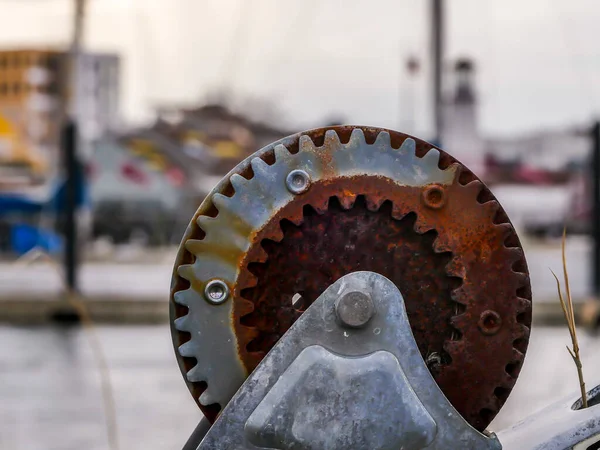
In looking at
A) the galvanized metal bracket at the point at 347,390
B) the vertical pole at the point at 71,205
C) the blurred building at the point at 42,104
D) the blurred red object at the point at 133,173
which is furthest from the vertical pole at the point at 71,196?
the blurred building at the point at 42,104

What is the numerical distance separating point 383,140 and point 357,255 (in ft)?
0.57

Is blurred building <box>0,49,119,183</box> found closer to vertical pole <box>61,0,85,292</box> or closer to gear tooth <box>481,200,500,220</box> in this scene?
vertical pole <box>61,0,85,292</box>

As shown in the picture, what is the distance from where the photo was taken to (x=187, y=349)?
5.41ft

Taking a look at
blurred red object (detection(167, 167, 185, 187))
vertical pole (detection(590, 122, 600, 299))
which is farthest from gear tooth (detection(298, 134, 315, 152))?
blurred red object (detection(167, 167, 185, 187))

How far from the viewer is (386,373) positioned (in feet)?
5.03

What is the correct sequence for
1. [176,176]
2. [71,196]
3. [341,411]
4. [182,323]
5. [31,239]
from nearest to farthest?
[341,411] < [182,323] < [71,196] < [31,239] < [176,176]

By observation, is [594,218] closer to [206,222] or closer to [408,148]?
[408,148]

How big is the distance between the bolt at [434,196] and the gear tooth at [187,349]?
399mm

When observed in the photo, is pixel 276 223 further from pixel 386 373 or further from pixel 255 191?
pixel 386 373

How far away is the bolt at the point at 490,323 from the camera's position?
66.4 inches

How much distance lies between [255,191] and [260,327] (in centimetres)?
20

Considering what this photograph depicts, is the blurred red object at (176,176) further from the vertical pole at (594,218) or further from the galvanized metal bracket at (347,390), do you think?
the galvanized metal bracket at (347,390)

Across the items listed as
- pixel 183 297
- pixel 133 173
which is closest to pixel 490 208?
pixel 183 297

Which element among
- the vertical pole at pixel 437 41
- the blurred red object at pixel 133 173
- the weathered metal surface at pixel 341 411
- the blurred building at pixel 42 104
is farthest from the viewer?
the blurred building at pixel 42 104
